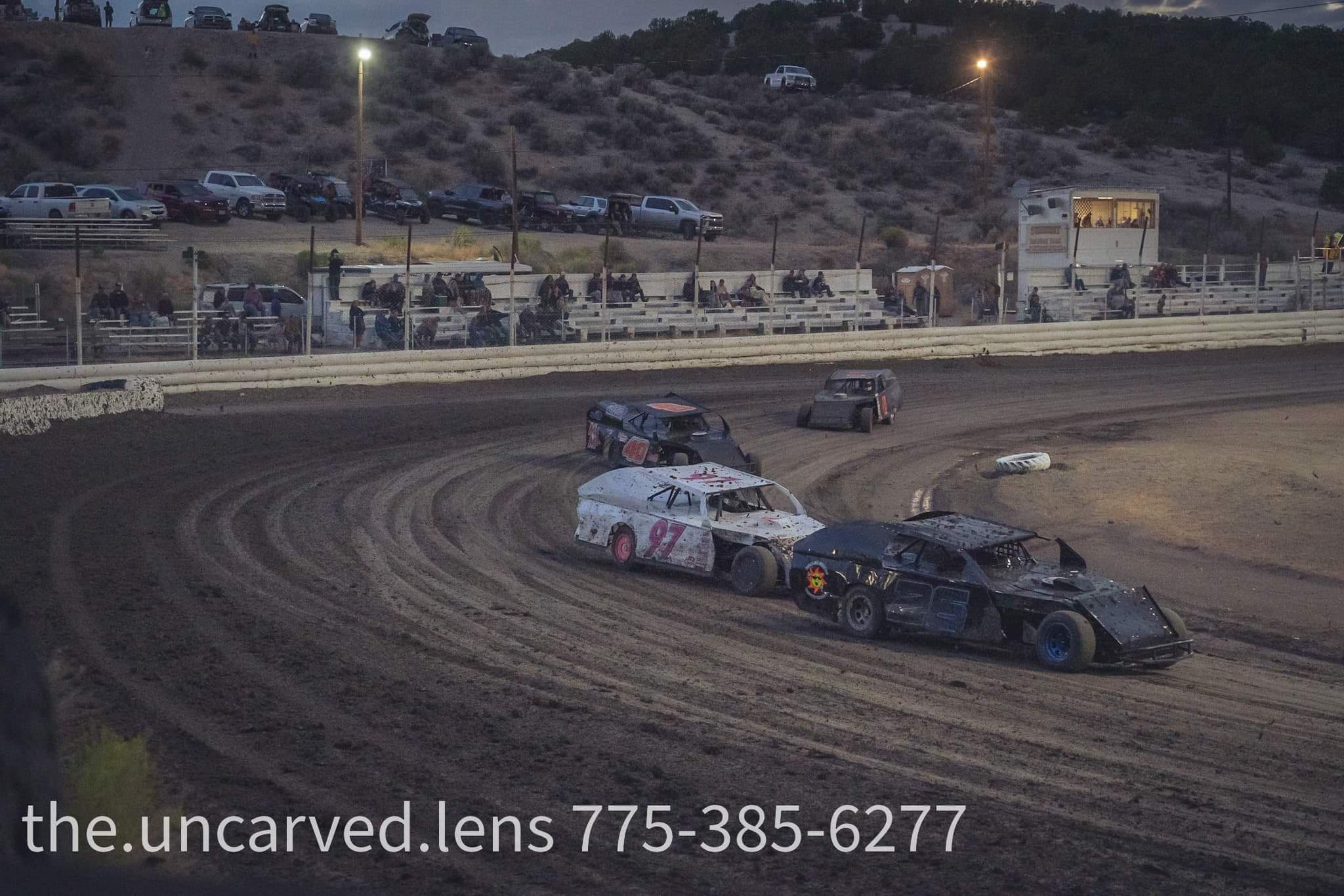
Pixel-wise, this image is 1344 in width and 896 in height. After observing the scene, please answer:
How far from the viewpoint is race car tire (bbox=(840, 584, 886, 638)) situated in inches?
475

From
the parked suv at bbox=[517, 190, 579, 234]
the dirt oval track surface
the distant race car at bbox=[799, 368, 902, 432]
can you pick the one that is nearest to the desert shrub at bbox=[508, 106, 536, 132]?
the parked suv at bbox=[517, 190, 579, 234]

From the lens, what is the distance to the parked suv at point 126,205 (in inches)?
1702

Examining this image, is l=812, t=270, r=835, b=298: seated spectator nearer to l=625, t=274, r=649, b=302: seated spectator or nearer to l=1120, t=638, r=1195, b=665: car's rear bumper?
l=625, t=274, r=649, b=302: seated spectator

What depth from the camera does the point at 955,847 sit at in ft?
23.4

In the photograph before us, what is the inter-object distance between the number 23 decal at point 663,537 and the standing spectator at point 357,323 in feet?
53.3

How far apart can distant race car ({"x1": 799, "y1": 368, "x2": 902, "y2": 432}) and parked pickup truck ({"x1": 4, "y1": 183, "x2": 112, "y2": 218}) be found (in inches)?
1064

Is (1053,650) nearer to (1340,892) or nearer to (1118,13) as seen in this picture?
(1340,892)

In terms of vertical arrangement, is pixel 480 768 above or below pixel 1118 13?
below

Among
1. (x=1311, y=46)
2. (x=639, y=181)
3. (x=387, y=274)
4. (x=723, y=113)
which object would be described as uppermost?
(x=1311, y=46)

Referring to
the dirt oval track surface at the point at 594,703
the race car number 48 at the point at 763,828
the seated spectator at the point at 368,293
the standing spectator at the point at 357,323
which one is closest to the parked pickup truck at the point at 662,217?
the seated spectator at the point at 368,293

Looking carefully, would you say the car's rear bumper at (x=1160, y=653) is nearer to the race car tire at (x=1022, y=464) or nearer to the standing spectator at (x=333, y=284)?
the race car tire at (x=1022, y=464)

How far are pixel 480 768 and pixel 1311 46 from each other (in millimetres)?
122270

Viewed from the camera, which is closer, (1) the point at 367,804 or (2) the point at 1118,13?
(1) the point at 367,804

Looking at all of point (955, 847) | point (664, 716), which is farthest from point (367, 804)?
point (955, 847)
